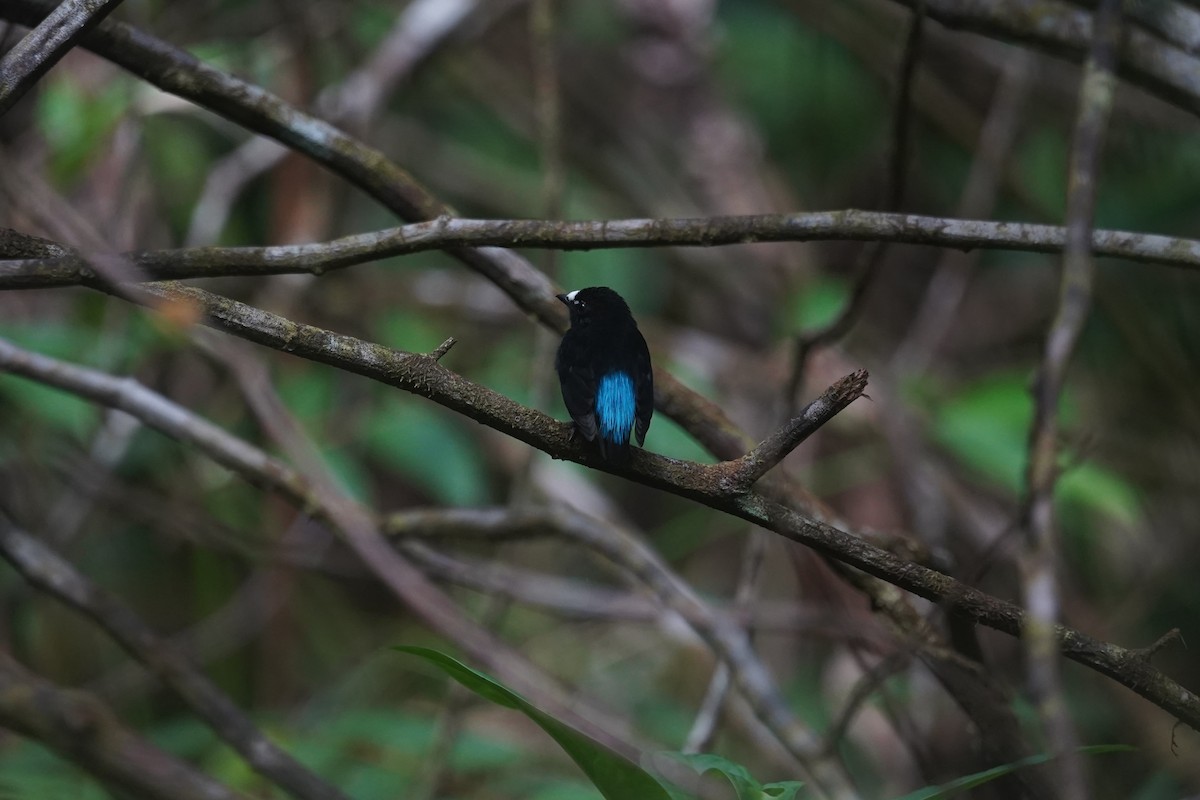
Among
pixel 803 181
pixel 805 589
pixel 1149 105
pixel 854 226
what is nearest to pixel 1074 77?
pixel 1149 105

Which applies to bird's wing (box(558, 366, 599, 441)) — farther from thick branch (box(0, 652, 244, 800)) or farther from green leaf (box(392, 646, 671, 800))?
thick branch (box(0, 652, 244, 800))

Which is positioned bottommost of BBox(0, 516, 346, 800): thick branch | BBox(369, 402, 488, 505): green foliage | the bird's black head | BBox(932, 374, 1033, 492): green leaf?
BBox(0, 516, 346, 800): thick branch

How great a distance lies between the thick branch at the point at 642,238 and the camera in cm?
182

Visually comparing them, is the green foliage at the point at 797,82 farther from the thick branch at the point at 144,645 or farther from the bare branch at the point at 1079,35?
the thick branch at the point at 144,645

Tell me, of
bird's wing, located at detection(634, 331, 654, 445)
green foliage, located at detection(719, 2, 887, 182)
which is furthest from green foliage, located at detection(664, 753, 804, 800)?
green foliage, located at detection(719, 2, 887, 182)

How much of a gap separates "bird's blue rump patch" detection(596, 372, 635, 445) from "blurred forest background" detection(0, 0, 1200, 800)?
0.67 metres

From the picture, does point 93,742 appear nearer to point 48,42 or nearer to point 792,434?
point 48,42

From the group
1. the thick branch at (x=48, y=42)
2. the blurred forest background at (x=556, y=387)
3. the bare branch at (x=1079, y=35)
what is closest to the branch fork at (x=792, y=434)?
the blurred forest background at (x=556, y=387)

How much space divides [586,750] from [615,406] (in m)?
0.75

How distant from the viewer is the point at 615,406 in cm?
205

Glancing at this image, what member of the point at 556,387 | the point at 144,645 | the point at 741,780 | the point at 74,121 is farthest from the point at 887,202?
the point at 74,121

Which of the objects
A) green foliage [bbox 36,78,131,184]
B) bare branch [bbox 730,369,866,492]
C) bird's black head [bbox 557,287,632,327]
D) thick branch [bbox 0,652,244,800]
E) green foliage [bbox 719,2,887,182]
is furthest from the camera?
green foliage [bbox 719,2,887,182]

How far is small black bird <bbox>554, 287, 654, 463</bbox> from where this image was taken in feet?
6.42

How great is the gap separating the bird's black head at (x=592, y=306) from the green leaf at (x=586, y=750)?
102cm
